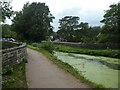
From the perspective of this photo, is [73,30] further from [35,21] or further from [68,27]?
[35,21]

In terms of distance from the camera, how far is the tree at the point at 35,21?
214ft

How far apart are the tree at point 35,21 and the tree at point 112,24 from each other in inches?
560

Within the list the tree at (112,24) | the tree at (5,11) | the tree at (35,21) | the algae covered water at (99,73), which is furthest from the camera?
the tree at (35,21)

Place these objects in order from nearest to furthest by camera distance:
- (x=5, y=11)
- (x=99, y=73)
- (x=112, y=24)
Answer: (x=99, y=73) → (x=5, y=11) → (x=112, y=24)

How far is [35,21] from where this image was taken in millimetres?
65125

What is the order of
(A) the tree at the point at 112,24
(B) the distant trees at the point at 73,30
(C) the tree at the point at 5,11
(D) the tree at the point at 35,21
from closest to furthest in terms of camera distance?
(C) the tree at the point at 5,11, (A) the tree at the point at 112,24, (D) the tree at the point at 35,21, (B) the distant trees at the point at 73,30

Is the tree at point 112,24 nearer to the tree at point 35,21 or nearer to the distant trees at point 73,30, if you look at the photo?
the tree at point 35,21

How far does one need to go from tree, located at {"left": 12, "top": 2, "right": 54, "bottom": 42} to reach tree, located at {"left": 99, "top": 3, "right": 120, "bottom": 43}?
14216 mm

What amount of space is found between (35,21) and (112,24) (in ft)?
59.5

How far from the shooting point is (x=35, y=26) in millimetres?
64500

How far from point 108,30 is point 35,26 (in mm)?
16813

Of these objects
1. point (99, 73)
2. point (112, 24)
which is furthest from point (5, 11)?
point (112, 24)

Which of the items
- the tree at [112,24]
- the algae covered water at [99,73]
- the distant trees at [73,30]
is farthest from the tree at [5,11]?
the distant trees at [73,30]

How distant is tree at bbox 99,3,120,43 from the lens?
54.5m
